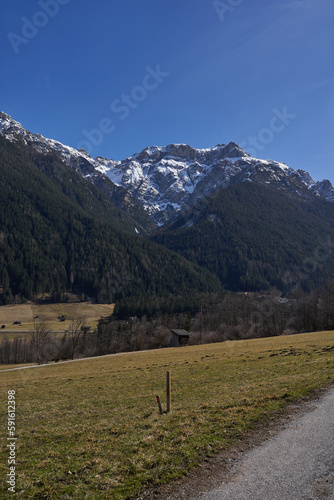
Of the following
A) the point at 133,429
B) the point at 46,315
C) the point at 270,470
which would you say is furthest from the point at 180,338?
the point at 46,315

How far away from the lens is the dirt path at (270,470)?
7.03 meters

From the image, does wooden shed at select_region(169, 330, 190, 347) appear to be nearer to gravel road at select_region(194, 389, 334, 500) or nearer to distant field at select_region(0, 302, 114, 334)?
distant field at select_region(0, 302, 114, 334)

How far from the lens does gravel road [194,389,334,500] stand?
6957 mm

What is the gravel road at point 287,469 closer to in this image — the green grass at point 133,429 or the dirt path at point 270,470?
the dirt path at point 270,470

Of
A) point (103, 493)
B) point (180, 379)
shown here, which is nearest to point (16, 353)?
point (180, 379)

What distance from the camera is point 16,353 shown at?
335 ft

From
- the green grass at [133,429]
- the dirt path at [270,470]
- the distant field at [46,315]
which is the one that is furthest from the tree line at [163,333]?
the dirt path at [270,470]

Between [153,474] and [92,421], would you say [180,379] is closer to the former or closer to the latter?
[92,421]

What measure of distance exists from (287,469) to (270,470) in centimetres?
45

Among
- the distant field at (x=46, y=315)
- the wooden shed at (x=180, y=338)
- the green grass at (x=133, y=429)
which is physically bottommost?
the distant field at (x=46, y=315)

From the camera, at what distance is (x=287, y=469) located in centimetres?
788

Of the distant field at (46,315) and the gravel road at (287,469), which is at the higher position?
the gravel road at (287,469)

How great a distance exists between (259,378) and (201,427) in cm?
1103

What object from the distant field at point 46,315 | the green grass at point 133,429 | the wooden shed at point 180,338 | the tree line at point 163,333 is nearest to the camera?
the green grass at point 133,429
